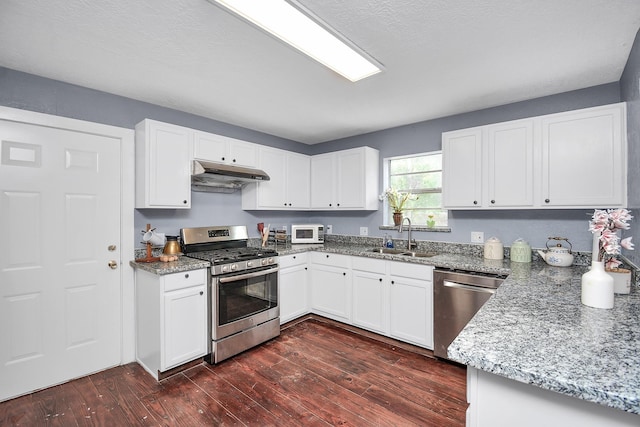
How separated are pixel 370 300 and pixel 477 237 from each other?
4.35 ft

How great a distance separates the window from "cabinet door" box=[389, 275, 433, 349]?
96 centimetres

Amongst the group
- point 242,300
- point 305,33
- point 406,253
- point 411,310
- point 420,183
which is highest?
point 305,33

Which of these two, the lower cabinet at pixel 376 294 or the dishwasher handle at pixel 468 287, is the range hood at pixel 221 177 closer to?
the lower cabinet at pixel 376 294

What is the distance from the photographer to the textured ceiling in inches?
63.1

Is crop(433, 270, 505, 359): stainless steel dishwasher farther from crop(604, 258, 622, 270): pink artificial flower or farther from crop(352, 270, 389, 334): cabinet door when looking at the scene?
crop(604, 258, 622, 270): pink artificial flower

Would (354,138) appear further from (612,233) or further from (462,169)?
(612,233)

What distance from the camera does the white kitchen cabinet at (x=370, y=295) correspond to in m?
3.08

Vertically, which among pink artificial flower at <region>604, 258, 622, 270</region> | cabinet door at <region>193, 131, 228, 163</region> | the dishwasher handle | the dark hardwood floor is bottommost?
the dark hardwood floor

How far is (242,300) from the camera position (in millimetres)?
2850

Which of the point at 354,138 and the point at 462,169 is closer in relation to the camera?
the point at 462,169

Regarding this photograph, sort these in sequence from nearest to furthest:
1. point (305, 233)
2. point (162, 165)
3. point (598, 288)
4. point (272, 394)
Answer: point (598, 288), point (272, 394), point (162, 165), point (305, 233)

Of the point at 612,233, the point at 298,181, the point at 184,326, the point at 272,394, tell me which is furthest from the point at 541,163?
the point at 184,326

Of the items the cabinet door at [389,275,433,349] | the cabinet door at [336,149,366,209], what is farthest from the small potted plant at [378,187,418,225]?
the cabinet door at [389,275,433,349]

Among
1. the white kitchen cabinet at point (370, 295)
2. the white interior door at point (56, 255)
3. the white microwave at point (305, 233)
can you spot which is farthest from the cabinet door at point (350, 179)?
the white interior door at point (56, 255)
